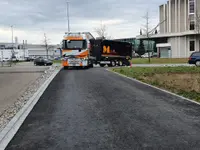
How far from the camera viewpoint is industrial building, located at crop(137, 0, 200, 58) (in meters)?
65.9

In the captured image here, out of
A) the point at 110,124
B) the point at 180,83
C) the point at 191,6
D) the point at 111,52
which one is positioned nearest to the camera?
the point at 110,124

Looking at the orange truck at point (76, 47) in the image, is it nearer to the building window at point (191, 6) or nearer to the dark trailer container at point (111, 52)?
the dark trailer container at point (111, 52)

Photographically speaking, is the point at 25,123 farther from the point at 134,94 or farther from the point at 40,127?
the point at 134,94

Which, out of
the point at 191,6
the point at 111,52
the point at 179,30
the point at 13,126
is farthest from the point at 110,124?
the point at 179,30

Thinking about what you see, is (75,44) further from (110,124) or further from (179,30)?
(179,30)

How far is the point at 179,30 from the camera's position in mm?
69062

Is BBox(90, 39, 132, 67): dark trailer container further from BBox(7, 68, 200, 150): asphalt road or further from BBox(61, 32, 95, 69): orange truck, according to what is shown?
BBox(7, 68, 200, 150): asphalt road

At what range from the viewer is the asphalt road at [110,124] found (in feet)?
17.6

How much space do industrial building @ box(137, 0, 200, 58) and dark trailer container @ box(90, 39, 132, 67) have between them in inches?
1215

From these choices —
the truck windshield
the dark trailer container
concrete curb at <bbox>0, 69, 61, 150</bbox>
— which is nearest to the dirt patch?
concrete curb at <bbox>0, 69, 61, 150</bbox>

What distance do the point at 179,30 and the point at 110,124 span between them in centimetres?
6637

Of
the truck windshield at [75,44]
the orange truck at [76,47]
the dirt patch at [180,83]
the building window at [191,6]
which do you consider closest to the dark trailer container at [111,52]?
the orange truck at [76,47]

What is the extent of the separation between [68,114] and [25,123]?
1306 mm

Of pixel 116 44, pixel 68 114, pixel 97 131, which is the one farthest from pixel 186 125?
pixel 116 44
